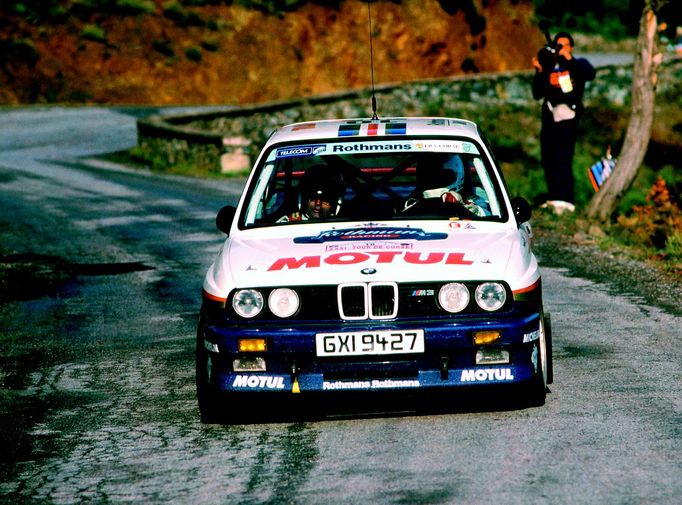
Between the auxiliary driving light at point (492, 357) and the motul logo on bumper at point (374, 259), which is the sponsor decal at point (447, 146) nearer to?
the motul logo on bumper at point (374, 259)

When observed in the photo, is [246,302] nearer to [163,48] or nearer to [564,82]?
[564,82]

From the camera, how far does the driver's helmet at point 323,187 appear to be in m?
7.91

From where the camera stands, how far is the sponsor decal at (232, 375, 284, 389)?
656cm

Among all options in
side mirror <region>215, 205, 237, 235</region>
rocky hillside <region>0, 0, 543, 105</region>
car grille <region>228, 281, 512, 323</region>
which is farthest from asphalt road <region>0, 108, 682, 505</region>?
rocky hillside <region>0, 0, 543, 105</region>

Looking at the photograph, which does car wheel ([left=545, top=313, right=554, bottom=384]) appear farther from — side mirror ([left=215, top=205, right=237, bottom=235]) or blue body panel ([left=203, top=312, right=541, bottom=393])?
side mirror ([left=215, top=205, right=237, bottom=235])

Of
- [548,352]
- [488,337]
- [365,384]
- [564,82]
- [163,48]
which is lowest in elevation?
[163,48]

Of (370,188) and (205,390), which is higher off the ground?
(370,188)

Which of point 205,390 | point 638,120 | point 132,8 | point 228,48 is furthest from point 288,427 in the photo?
point 132,8

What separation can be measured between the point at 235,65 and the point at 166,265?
3829cm

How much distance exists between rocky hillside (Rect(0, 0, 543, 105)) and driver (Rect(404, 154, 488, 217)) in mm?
40725

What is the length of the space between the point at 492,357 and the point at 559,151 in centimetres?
991

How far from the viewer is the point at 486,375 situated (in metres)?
6.52

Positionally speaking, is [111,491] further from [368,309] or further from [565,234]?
[565,234]

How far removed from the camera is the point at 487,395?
21.6 ft
